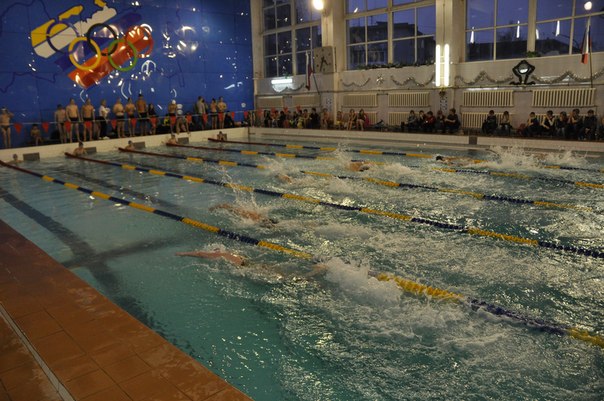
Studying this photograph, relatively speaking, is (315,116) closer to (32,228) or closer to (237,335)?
(32,228)

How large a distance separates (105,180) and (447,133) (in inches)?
361

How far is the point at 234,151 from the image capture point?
526 inches

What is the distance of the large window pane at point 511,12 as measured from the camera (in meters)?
13.3

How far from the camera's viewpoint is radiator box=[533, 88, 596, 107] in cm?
1218

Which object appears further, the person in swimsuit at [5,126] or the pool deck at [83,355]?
the person in swimsuit at [5,126]

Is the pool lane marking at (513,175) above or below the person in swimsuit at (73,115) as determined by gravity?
below

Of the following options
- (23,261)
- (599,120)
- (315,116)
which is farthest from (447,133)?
(23,261)

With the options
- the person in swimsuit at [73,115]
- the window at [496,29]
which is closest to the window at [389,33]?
the window at [496,29]

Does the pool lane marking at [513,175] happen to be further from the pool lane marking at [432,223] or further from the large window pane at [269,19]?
the large window pane at [269,19]

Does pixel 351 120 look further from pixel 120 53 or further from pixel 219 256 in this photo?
pixel 219 256

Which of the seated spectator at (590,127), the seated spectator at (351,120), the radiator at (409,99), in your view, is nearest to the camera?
the seated spectator at (590,127)

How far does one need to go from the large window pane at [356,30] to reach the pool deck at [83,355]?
1583 cm

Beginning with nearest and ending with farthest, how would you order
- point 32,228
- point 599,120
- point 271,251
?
1. point 271,251
2. point 32,228
3. point 599,120

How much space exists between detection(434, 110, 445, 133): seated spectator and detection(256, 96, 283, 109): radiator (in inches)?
291
